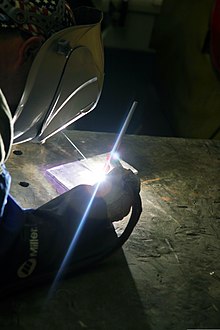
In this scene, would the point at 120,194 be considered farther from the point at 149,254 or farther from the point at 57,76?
the point at 57,76

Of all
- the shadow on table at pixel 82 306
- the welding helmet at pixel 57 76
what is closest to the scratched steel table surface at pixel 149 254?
the shadow on table at pixel 82 306

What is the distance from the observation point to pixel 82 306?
92cm

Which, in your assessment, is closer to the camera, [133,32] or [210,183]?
[210,183]

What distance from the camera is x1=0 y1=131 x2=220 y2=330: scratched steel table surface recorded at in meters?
0.91

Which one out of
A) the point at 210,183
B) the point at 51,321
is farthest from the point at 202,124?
the point at 51,321

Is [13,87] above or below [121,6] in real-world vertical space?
above

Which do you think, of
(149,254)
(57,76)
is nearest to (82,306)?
(149,254)

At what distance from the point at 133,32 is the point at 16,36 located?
6.72 ft

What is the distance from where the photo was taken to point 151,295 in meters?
0.98

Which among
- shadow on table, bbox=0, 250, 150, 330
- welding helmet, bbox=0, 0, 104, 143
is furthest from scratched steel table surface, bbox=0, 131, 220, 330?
welding helmet, bbox=0, 0, 104, 143

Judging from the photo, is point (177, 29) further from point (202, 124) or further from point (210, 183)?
point (210, 183)

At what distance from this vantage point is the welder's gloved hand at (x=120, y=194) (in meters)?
1.07

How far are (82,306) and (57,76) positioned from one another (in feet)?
1.47

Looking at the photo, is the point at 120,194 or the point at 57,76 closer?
the point at 57,76
